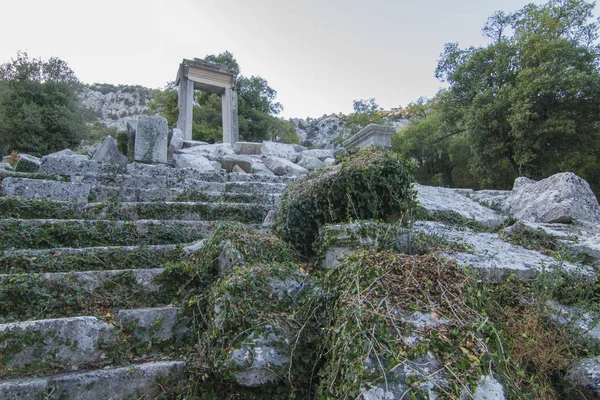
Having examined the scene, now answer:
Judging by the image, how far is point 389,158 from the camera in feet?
10.3

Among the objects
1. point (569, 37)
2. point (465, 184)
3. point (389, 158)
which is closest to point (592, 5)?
point (569, 37)

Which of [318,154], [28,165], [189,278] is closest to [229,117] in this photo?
[318,154]

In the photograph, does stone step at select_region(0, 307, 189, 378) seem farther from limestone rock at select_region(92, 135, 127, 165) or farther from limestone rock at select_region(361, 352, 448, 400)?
limestone rock at select_region(92, 135, 127, 165)

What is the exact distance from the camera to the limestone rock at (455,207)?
3.81m

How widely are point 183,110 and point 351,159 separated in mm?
12431

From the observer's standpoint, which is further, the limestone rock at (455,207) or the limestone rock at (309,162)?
the limestone rock at (309,162)

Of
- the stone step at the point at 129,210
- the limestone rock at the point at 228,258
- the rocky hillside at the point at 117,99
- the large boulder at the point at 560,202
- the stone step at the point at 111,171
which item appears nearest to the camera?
the limestone rock at the point at 228,258

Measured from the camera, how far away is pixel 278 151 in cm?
1103

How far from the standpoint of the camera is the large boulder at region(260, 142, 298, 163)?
427 inches

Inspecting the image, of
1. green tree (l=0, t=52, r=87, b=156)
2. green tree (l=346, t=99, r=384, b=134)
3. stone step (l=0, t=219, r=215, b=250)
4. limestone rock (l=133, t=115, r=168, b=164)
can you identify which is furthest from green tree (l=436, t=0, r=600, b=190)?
green tree (l=0, t=52, r=87, b=156)

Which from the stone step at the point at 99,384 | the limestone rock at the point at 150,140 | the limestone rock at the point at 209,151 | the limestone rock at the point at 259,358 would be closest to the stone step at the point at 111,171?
the limestone rock at the point at 150,140

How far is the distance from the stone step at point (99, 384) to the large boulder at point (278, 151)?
907cm

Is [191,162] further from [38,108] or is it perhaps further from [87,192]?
[38,108]

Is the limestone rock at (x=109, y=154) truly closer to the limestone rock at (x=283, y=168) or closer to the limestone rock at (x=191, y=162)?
the limestone rock at (x=191, y=162)
